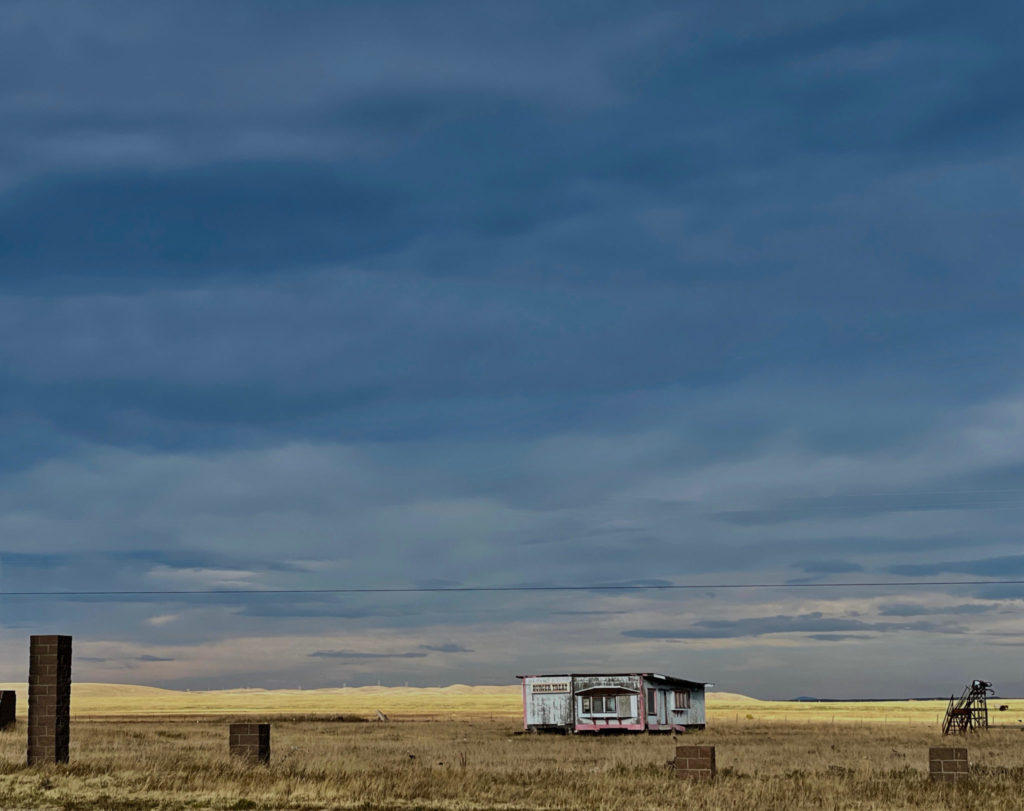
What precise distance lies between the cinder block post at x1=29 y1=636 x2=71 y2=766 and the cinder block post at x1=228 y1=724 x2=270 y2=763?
363 centimetres

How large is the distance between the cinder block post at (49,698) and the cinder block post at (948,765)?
1913 centimetres

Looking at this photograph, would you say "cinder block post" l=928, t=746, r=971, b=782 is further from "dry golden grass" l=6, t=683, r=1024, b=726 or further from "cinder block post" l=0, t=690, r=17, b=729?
"dry golden grass" l=6, t=683, r=1024, b=726

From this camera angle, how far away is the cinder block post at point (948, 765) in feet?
80.0

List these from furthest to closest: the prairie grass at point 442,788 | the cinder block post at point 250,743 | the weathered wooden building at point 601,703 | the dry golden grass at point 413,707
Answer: the dry golden grass at point 413,707 < the weathered wooden building at point 601,703 < the cinder block post at point 250,743 < the prairie grass at point 442,788

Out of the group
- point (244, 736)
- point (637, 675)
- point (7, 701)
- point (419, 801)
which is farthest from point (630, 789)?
point (637, 675)

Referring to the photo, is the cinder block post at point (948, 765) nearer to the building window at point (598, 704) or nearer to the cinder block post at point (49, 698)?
the cinder block post at point (49, 698)

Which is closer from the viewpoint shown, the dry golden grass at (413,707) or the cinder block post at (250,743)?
the cinder block post at (250,743)

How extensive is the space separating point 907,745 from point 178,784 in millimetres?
39873

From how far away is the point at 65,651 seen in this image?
25312mm

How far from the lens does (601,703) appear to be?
212 feet

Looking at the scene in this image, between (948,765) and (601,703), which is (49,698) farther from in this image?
(601,703)

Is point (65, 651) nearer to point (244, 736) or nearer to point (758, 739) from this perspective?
point (244, 736)

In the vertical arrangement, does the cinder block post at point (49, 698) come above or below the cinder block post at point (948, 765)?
above

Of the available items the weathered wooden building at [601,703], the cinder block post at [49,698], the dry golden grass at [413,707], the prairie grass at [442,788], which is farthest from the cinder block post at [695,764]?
the dry golden grass at [413,707]
